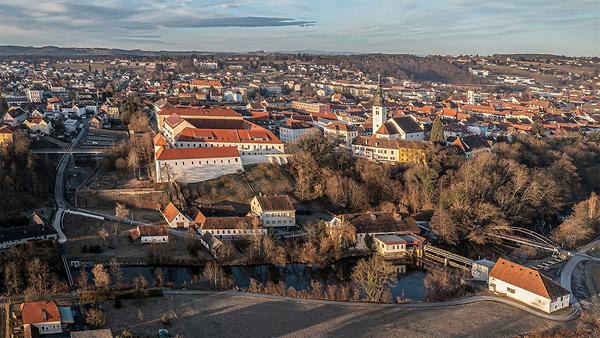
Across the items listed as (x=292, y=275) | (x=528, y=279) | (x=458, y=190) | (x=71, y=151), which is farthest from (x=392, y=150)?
(x=71, y=151)

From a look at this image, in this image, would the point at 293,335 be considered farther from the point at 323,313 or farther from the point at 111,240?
the point at 111,240

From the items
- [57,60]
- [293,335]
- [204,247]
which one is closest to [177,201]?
[204,247]

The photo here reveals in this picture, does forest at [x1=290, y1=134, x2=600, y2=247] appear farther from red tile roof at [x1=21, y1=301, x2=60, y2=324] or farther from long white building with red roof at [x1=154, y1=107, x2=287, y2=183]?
red tile roof at [x1=21, y1=301, x2=60, y2=324]

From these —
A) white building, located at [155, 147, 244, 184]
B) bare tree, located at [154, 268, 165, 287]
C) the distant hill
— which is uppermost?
the distant hill

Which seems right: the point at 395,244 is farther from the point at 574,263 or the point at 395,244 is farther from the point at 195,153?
the point at 195,153

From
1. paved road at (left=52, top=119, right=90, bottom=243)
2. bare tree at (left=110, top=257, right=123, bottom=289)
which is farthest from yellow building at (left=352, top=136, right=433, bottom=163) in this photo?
bare tree at (left=110, top=257, right=123, bottom=289)

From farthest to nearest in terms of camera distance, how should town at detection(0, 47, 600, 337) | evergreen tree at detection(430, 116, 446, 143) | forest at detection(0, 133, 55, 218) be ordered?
evergreen tree at detection(430, 116, 446, 143), forest at detection(0, 133, 55, 218), town at detection(0, 47, 600, 337)
